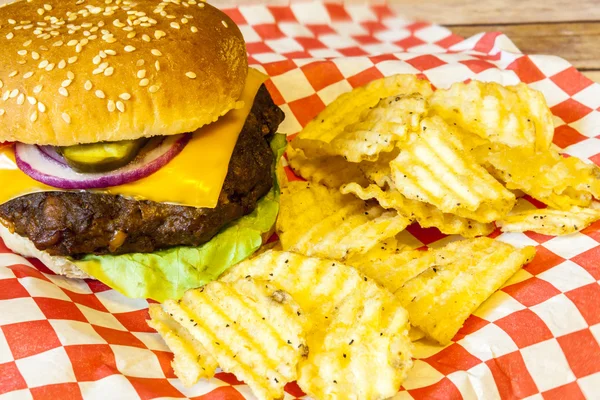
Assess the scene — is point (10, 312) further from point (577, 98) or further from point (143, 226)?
point (577, 98)

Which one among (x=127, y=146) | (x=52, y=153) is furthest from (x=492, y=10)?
(x=52, y=153)

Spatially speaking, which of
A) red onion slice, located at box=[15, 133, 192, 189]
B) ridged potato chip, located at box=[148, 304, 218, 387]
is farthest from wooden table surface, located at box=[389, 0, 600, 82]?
ridged potato chip, located at box=[148, 304, 218, 387]

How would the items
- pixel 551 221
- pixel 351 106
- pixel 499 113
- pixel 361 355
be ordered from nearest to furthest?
1. pixel 361 355
2. pixel 551 221
3. pixel 499 113
4. pixel 351 106

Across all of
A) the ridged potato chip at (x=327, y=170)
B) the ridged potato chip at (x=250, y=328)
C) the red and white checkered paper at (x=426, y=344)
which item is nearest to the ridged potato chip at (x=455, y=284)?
the red and white checkered paper at (x=426, y=344)

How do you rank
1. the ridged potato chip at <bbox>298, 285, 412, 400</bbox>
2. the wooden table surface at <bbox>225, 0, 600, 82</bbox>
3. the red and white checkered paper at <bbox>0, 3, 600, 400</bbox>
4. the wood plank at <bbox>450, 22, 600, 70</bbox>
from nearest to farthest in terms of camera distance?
the ridged potato chip at <bbox>298, 285, 412, 400</bbox> < the red and white checkered paper at <bbox>0, 3, 600, 400</bbox> < the wood plank at <bbox>450, 22, 600, 70</bbox> < the wooden table surface at <bbox>225, 0, 600, 82</bbox>

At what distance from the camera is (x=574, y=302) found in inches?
87.8

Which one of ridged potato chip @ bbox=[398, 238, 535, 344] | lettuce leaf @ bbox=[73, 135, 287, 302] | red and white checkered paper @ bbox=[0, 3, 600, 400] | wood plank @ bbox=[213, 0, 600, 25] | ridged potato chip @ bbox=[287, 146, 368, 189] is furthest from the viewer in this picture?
wood plank @ bbox=[213, 0, 600, 25]

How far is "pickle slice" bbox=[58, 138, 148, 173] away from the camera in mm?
2156

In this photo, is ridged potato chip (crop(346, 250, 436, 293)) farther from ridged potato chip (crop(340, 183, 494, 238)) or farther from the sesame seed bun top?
the sesame seed bun top

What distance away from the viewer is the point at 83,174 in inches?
86.3

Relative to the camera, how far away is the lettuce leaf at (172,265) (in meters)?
2.31

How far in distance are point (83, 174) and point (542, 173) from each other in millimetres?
1557

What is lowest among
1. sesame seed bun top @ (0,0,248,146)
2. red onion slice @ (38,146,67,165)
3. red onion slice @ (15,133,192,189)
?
red onion slice @ (15,133,192,189)

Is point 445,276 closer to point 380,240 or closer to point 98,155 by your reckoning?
point 380,240
